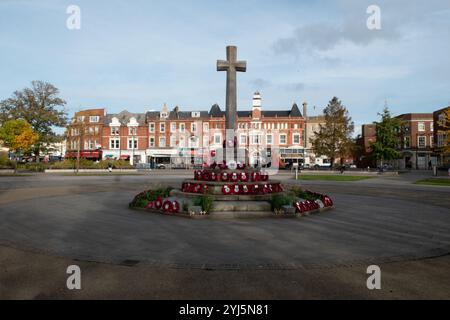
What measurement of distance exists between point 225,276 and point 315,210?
7.97 m

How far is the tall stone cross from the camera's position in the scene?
1680 centimetres

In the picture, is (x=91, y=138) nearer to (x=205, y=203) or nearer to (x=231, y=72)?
(x=231, y=72)

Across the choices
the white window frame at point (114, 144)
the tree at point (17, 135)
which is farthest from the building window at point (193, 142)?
the tree at point (17, 135)

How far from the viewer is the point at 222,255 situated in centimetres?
704

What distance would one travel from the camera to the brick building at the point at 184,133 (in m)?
73.1

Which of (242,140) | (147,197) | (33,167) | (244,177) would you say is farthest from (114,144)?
(244,177)

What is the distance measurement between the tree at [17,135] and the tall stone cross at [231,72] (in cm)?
4192

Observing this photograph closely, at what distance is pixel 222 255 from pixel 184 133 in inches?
2690

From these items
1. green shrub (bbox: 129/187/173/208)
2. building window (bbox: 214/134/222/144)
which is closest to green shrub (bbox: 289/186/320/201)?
green shrub (bbox: 129/187/173/208)

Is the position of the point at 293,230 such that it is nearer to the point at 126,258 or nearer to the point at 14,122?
the point at 126,258

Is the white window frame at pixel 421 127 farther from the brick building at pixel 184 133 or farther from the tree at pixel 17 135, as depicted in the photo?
the tree at pixel 17 135

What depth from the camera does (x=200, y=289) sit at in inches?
203

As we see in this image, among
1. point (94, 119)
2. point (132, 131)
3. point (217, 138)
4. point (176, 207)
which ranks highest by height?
point (94, 119)
